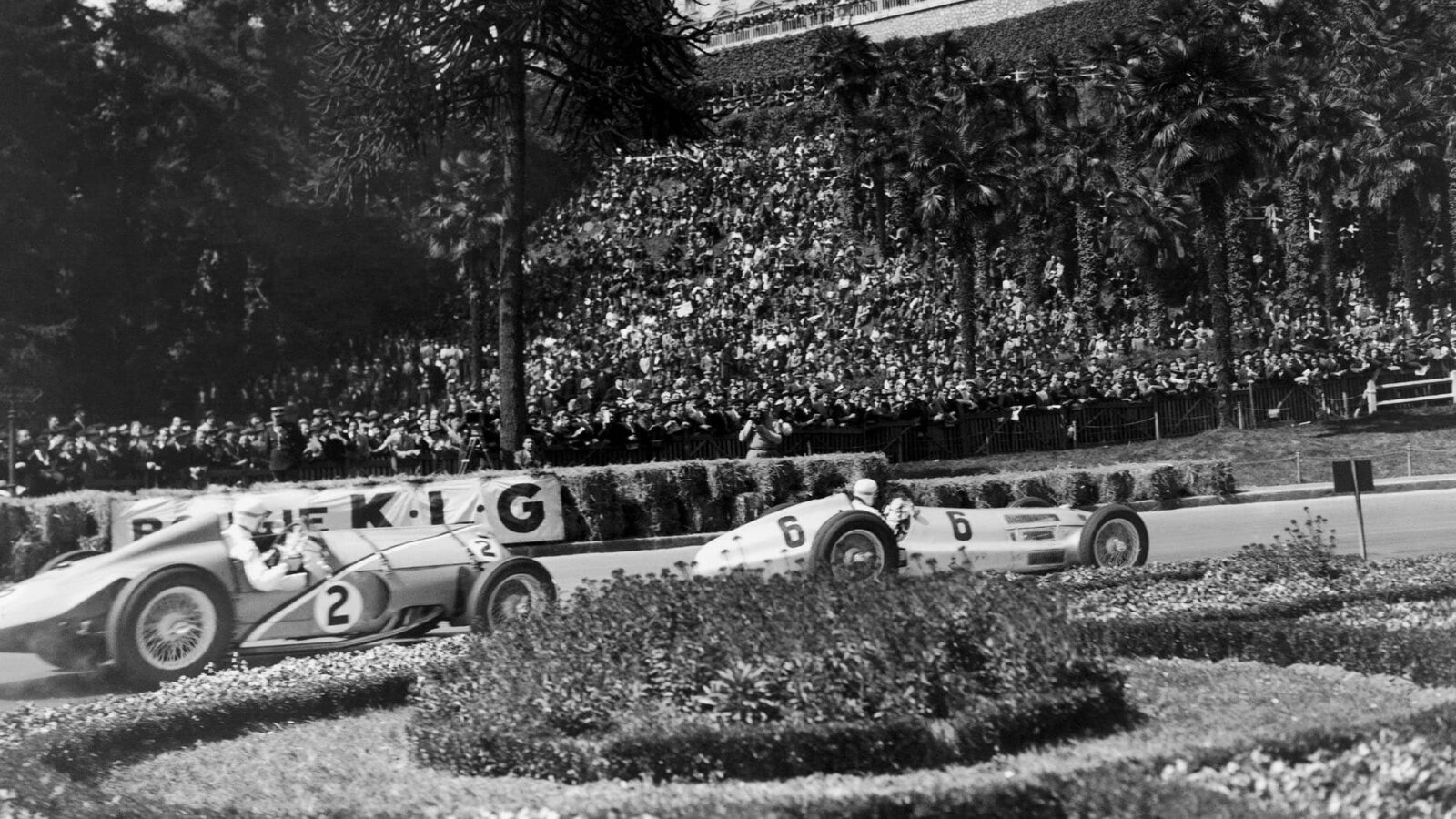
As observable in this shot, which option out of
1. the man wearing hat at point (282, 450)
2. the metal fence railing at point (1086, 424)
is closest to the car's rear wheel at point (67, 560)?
the man wearing hat at point (282, 450)

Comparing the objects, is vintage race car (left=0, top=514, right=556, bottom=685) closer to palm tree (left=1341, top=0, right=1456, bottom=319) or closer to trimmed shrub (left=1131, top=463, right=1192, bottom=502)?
trimmed shrub (left=1131, top=463, right=1192, bottom=502)

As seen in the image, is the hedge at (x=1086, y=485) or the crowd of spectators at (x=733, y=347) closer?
the hedge at (x=1086, y=485)

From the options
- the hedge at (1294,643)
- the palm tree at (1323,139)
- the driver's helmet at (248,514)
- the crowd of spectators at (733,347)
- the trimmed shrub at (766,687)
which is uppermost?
the palm tree at (1323,139)

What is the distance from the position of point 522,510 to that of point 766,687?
44.9ft

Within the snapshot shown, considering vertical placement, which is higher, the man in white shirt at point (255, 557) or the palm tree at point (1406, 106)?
the palm tree at point (1406, 106)

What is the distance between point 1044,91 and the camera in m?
51.1

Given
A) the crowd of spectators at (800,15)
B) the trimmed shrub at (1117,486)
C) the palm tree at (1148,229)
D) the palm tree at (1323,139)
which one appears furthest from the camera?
the crowd of spectators at (800,15)

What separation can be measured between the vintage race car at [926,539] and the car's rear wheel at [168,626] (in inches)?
147

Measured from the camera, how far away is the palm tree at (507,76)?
2425 cm

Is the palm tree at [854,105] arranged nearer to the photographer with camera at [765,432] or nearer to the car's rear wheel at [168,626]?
the photographer with camera at [765,432]

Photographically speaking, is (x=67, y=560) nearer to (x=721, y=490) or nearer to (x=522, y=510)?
(x=522, y=510)

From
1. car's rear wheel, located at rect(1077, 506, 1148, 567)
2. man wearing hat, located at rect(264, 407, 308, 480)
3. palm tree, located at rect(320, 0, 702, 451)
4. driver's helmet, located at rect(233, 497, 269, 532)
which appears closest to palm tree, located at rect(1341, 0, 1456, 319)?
palm tree, located at rect(320, 0, 702, 451)

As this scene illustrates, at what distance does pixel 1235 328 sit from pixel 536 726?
1399 inches

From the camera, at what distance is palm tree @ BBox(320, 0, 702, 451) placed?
24.2 m
